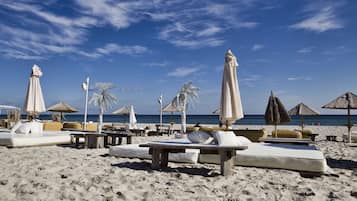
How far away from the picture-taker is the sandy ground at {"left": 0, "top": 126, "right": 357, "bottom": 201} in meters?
3.15

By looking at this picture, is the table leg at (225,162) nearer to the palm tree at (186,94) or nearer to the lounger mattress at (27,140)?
the lounger mattress at (27,140)

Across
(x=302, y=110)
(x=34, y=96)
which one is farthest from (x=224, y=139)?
(x=302, y=110)

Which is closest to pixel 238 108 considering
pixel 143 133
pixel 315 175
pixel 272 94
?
pixel 315 175

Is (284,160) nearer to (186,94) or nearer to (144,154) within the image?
(144,154)

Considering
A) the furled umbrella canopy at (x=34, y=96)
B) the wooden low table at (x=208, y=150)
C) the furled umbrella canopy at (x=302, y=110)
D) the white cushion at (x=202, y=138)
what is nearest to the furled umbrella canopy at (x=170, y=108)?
the furled umbrella canopy at (x=302, y=110)

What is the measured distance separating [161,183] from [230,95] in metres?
2.29

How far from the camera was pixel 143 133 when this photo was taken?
14016mm

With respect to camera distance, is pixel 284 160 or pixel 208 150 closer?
pixel 208 150

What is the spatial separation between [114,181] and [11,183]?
1.27 m

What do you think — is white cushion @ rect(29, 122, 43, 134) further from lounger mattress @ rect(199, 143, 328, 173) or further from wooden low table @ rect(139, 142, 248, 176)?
lounger mattress @ rect(199, 143, 328, 173)

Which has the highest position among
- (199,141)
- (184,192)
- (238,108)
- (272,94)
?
(272,94)

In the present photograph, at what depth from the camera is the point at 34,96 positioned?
9.24m

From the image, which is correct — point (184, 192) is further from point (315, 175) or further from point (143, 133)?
point (143, 133)

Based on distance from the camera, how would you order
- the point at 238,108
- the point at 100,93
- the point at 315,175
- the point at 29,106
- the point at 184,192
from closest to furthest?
the point at 184,192
the point at 315,175
the point at 238,108
the point at 29,106
the point at 100,93
